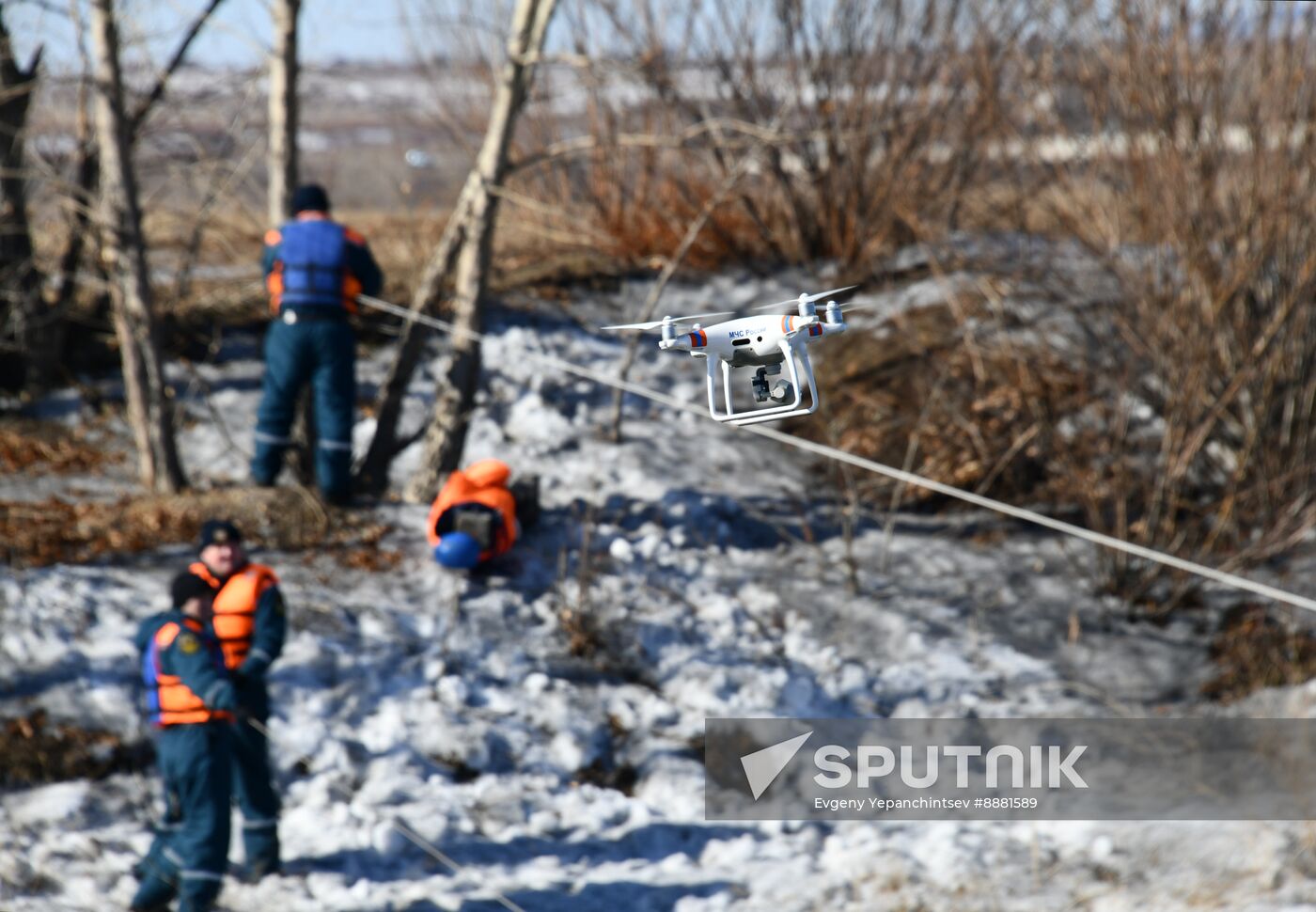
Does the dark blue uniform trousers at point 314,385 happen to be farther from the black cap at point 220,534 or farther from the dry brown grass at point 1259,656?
the dry brown grass at point 1259,656

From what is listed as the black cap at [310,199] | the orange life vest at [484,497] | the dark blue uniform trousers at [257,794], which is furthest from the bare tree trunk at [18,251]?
the dark blue uniform trousers at [257,794]

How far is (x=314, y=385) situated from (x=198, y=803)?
3111 mm

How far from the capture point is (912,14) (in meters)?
9.76

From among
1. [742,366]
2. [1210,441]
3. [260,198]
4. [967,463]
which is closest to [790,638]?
[967,463]

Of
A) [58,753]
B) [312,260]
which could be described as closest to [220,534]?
[58,753]

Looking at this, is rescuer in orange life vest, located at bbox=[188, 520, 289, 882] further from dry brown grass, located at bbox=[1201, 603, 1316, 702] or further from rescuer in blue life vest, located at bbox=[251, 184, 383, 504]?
dry brown grass, located at bbox=[1201, 603, 1316, 702]

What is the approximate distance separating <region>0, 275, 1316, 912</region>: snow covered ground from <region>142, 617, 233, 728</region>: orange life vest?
109 centimetres

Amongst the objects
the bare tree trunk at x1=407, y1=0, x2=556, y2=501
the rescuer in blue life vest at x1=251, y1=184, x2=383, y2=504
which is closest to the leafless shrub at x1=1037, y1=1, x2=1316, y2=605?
the bare tree trunk at x1=407, y1=0, x2=556, y2=501

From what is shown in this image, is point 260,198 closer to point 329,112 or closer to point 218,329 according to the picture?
point 218,329

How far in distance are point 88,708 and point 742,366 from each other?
20.5 ft

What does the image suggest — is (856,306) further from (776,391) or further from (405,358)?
(405,358)

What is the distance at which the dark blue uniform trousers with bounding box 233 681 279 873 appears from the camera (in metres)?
5.67

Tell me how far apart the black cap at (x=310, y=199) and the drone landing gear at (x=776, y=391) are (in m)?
6.44

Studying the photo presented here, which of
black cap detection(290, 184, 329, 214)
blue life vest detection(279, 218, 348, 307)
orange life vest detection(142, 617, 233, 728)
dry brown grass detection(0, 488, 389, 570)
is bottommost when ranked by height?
orange life vest detection(142, 617, 233, 728)
